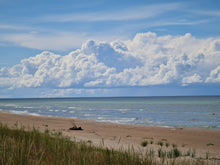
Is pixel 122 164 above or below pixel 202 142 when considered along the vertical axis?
above

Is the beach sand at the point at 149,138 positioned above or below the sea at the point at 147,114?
above

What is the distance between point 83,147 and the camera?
7.01 metres

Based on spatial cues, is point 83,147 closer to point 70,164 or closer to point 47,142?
point 47,142

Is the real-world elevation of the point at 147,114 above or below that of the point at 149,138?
below

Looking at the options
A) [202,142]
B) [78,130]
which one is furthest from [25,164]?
[78,130]

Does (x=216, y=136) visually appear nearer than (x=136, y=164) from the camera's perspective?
No

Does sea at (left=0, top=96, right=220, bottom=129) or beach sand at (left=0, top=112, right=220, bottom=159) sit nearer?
beach sand at (left=0, top=112, right=220, bottom=159)

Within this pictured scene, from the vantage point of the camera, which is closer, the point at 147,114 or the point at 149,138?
the point at 149,138

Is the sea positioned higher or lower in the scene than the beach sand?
lower

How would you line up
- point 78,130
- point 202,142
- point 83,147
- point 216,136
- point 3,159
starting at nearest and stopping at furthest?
point 3,159 < point 83,147 < point 202,142 < point 216,136 < point 78,130

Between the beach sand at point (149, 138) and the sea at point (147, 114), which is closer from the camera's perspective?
the beach sand at point (149, 138)

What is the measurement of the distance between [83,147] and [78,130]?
18.0m

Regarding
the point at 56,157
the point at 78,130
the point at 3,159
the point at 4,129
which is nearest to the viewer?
the point at 3,159

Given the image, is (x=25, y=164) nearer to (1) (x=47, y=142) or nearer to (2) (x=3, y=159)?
(2) (x=3, y=159)
